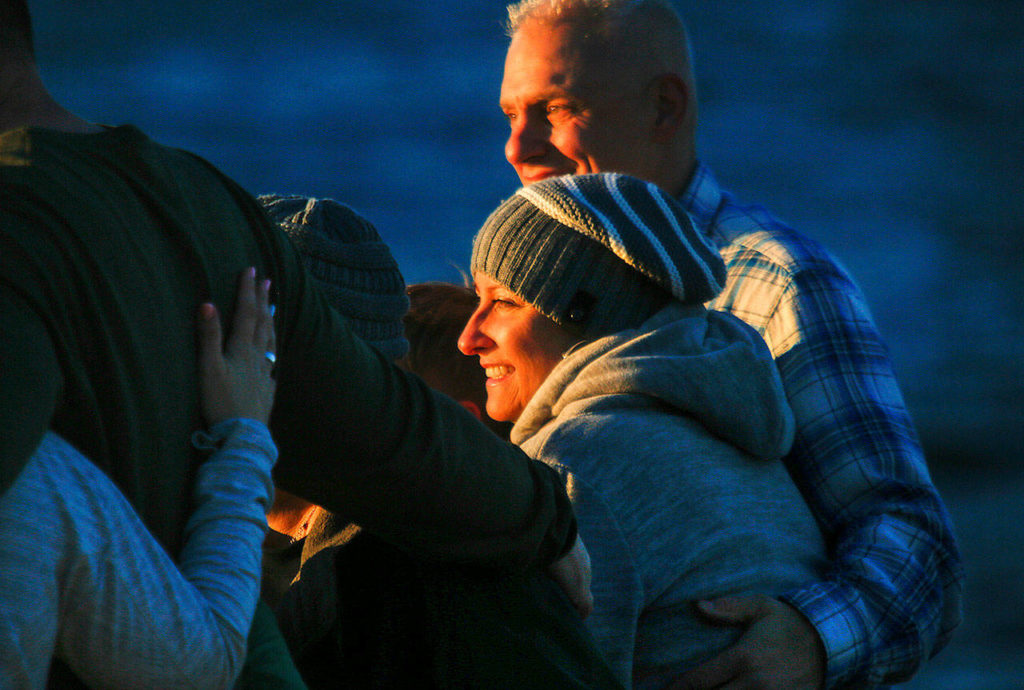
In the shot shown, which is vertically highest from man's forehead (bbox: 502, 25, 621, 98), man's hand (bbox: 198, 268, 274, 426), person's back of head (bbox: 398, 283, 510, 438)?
man's forehead (bbox: 502, 25, 621, 98)

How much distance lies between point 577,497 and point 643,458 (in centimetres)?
14

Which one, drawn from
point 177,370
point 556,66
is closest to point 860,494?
point 556,66

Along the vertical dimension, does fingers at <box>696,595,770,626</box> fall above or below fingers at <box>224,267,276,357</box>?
below

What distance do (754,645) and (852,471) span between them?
0.55 m

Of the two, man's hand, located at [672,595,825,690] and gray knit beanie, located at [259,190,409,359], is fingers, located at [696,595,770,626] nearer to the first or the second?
man's hand, located at [672,595,825,690]

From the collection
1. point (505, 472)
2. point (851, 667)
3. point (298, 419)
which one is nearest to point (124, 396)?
point (298, 419)

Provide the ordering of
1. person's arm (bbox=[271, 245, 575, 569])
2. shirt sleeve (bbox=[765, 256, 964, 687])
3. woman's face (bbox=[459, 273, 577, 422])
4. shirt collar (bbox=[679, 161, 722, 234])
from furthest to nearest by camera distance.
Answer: shirt collar (bbox=[679, 161, 722, 234]) < woman's face (bbox=[459, 273, 577, 422]) < shirt sleeve (bbox=[765, 256, 964, 687]) < person's arm (bbox=[271, 245, 575, 569])

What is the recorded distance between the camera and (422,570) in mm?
1475

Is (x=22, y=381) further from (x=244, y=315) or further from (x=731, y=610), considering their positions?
(x=731, y=610)

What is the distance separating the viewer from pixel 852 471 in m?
2.29

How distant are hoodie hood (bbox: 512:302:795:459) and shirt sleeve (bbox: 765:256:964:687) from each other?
30 centimetres

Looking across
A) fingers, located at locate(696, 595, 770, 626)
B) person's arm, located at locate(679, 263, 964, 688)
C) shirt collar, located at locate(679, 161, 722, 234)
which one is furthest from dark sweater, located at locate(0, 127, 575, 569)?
shirt collar, located at locate(679, 161, 722, 234)

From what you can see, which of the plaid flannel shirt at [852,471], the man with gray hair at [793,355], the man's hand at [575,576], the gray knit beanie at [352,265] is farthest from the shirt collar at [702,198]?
the man's hand at [575,576]

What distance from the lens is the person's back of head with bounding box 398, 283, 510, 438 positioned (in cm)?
272
